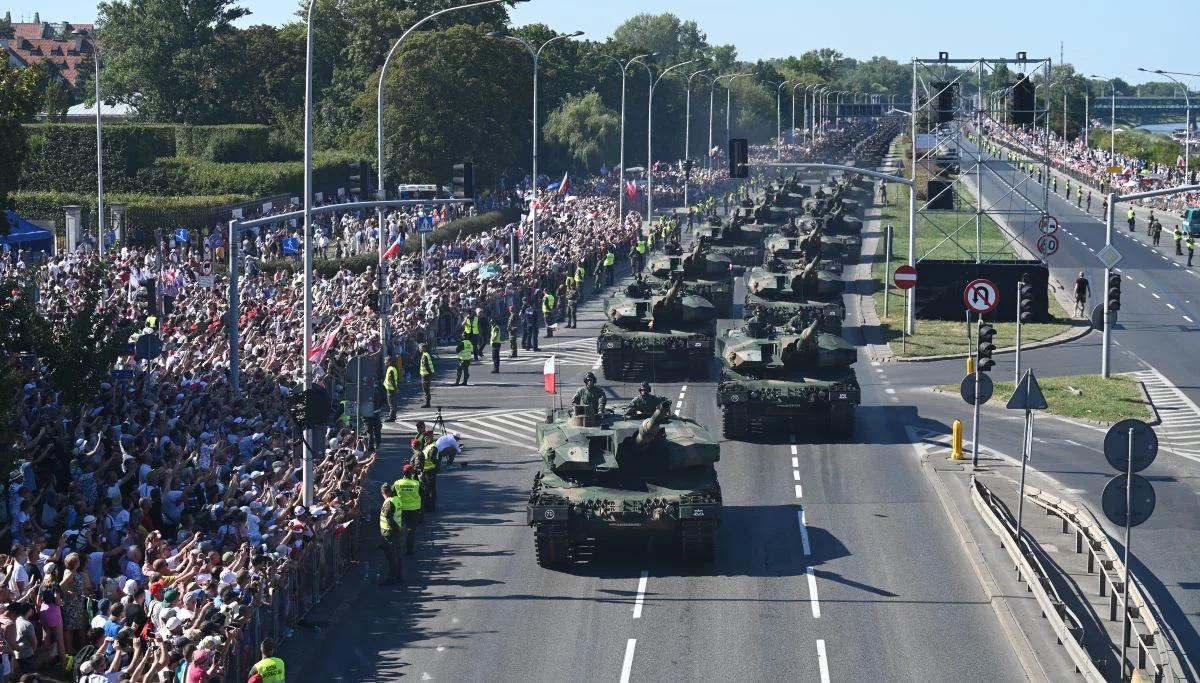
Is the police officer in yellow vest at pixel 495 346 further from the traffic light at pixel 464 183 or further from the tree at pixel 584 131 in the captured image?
the tree at pixel 584 131

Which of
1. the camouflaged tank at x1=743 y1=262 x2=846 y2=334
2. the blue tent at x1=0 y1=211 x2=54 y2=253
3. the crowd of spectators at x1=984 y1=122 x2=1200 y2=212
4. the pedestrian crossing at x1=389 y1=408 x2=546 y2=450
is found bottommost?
the pedestrian crossing at x1=389 y1=408 x2=546 y2=450

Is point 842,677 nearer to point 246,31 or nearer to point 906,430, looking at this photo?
point 906,430

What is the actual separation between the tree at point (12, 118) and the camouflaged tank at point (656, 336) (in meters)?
15.6

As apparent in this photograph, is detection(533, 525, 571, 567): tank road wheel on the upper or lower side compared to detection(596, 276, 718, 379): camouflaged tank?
lower

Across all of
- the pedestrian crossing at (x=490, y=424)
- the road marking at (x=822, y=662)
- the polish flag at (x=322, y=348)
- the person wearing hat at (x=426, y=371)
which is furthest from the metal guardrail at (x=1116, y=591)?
the person wearing hat at (x=426, y=371)

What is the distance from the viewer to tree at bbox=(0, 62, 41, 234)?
105ft

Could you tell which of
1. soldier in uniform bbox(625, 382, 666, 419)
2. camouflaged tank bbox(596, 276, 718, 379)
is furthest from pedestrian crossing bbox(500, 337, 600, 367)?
soldier in uniform bbox(625, 382, 666, 419)

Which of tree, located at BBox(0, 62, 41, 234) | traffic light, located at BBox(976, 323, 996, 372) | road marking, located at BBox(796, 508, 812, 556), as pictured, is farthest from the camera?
traffic light, located at BBox(976, 323, 996, 372)

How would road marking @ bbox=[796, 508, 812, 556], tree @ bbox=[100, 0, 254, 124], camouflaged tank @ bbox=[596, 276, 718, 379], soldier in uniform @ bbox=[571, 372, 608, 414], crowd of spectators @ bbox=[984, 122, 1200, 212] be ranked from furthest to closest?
crowd of spectators @ bbox=[984, 122, 1200, 212]
tree @ bbox=[100, 0, 254, 124]
camouflaged tank @ bbox=[596, 276, 718, 379]
soldier in uniform @ bbox=[571, 372, 608, 414]
road marking @ bbox=[796, 508, 812, 556]

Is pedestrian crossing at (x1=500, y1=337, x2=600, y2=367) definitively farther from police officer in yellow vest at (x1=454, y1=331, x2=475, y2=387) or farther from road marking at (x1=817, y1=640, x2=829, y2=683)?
road marking at (x1=817, y1=640, x2=829, y2=683)

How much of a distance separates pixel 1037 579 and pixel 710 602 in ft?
14.3

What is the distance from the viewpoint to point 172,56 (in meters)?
95.9

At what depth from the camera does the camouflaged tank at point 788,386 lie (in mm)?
35531

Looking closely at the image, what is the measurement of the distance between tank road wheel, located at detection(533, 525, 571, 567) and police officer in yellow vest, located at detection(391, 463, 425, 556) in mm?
1886
